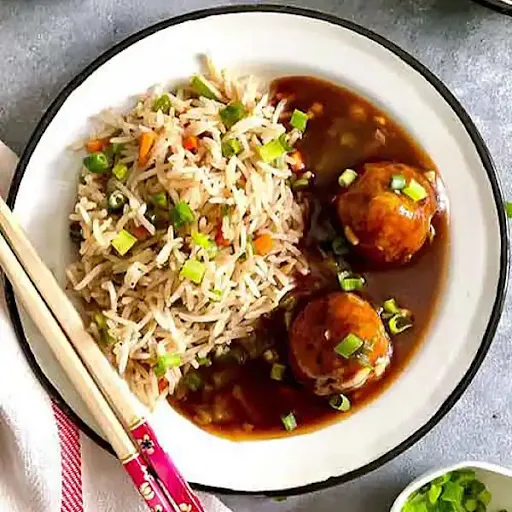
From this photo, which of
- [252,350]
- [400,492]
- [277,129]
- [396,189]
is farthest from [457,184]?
[400,492]

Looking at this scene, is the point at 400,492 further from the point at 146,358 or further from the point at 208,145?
the point at 208,145

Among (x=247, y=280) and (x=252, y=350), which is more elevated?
(x=247, y=280)

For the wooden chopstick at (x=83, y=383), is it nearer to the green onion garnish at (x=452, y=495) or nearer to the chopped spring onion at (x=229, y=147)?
the chopped spring onion at (x=229, y=147)

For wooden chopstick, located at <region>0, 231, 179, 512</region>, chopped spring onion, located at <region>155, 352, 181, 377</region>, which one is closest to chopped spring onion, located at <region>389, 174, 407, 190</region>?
chopped spring onion, located at <region>155, 352, 181, 377</region>

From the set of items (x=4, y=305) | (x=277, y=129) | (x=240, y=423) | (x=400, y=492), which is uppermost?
(x=277, y=129)

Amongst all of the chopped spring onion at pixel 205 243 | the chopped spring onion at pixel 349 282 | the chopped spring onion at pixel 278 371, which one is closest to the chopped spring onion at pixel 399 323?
the chopped spring onion at pixel 349 282

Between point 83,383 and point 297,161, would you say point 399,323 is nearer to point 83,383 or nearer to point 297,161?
point 297,161

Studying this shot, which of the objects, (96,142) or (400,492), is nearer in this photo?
(96,142)
